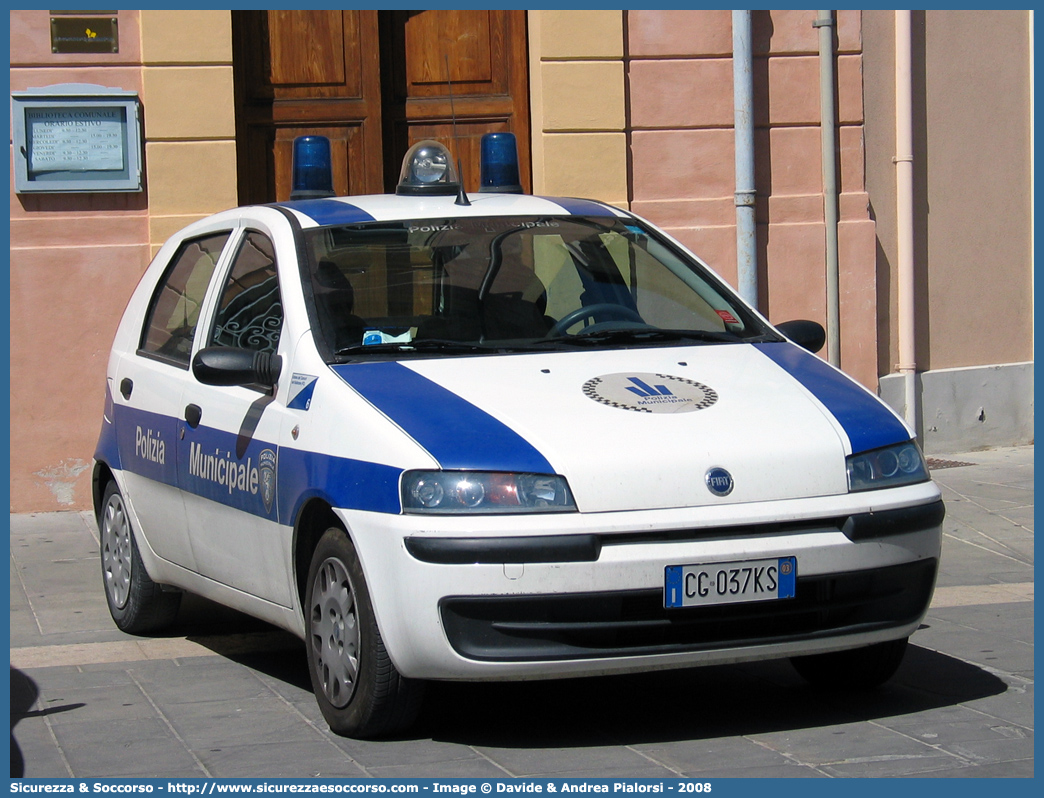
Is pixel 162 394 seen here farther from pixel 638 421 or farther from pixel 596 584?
pixel 596 584

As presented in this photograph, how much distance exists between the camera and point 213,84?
10.0 metres

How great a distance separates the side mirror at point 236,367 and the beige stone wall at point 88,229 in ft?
16.4

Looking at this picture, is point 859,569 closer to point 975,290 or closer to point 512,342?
point 512,342

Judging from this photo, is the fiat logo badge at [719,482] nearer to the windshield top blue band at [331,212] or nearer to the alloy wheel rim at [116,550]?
the windshield top blue band at [331,212]

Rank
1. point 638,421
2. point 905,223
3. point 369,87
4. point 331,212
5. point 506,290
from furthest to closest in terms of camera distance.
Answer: point 905,223, point 369,87, point 331,212, point 506,290, point 638,421

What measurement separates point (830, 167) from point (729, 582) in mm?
7000

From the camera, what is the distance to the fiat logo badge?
429 centimetres

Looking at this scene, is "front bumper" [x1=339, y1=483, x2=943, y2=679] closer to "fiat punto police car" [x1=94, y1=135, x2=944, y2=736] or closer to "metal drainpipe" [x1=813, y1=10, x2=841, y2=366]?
"fiat punto police car" [x1=94, y1=135, x2=944, y2=736]

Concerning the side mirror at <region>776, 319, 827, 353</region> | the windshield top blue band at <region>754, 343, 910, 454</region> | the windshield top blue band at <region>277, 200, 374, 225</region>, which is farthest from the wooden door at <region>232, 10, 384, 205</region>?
the windshield top blue band at <region>754, 343, 910, 454</region>

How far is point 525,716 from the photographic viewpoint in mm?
4855

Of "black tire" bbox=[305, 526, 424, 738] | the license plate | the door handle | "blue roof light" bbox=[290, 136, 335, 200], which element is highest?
"blue roof light" bbox=[290, 136, 335, 200]

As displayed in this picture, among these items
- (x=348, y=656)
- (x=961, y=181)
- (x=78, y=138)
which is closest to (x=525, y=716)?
(x=348, y=656)

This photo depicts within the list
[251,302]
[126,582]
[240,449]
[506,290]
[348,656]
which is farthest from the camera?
[126,582]

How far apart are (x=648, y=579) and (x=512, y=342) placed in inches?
45.8
